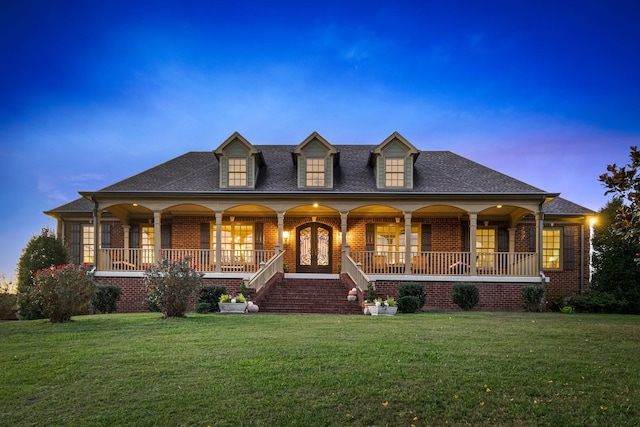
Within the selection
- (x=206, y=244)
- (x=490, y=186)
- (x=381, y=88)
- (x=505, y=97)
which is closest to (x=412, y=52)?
(x=505, y=97)

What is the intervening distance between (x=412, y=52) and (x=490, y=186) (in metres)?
9.71

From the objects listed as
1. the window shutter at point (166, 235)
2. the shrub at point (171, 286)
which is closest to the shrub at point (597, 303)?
the shrub at point (171, 286)

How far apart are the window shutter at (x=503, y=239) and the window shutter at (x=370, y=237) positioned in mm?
5809

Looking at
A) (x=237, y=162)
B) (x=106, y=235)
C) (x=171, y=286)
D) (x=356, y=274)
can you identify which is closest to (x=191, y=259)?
(x=237, y=162)

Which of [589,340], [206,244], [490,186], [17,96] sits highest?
[17,96]

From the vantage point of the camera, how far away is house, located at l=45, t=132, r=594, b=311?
17.9 meters

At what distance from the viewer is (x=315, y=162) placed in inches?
781

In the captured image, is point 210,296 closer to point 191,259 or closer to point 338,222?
point 191,259

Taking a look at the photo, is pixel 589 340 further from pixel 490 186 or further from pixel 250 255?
pixel 250 255

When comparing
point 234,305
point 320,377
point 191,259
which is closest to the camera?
point 320,377

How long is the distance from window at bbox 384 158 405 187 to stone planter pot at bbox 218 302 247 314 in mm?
8519

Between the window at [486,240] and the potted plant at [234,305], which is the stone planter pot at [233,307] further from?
the window at [486,240]

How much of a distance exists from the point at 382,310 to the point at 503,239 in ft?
33.0

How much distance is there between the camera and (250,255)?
21.1 metres
